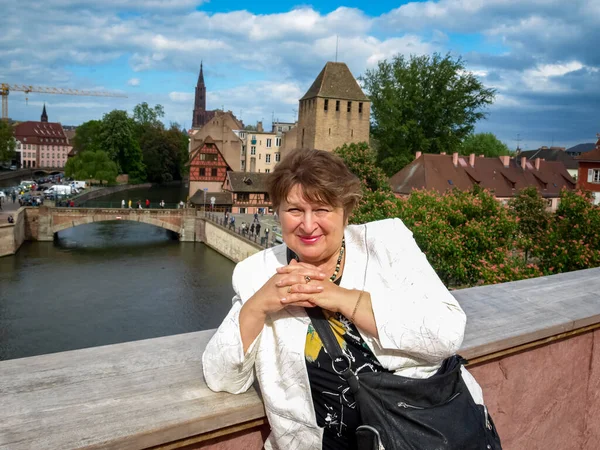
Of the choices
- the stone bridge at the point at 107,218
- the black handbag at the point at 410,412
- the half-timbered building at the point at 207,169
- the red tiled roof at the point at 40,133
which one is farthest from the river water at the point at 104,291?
the red tiled roof at the point at 40,133

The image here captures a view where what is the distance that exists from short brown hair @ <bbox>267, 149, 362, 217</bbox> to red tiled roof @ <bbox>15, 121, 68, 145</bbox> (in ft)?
382

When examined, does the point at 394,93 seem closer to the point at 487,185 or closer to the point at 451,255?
the point at 487,185

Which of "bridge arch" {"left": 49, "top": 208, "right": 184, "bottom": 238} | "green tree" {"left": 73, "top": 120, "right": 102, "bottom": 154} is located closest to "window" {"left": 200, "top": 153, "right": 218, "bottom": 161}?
"bridge arch" {"left": 49, "top": 208, "right": 184, "bottom": 238}

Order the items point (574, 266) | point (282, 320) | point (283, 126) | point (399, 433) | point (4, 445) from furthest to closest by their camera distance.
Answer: point (283, 126)
point (574, 266)
point (282, 320)
point (399, 433)
point (4, 445)

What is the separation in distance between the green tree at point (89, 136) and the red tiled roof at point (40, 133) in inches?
1293

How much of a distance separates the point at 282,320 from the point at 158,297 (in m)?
26.4

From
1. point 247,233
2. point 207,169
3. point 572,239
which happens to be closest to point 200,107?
point 207,169

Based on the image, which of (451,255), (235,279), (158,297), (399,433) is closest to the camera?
(399,433)

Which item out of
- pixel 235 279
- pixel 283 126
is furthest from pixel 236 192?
pixel 235 279

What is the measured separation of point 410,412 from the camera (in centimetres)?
149

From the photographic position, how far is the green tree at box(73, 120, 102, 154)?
69.4 meters

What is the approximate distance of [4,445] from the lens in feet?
4.32

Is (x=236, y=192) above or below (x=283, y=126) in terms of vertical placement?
below

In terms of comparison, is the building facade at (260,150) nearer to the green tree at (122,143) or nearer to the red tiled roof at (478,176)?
the green tree at (122,143)
